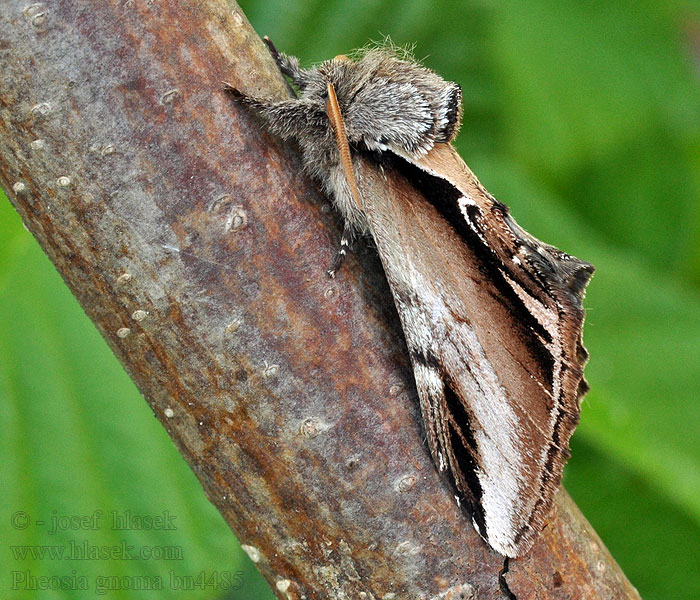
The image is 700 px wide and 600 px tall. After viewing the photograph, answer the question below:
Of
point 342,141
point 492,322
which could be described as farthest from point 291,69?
point 492,322

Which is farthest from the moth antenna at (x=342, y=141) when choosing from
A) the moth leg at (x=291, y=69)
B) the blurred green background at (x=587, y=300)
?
the blurred green background at (x=587, y=300)

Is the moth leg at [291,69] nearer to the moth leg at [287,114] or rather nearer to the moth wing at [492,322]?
the moth leg at [287,114]

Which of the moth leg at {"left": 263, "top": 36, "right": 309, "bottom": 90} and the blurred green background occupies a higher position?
the moth leg at {"left": 263, "top": 36, "right": 309, "bottom": 90}

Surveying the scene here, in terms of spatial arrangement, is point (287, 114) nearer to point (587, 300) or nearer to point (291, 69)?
point (291, 69)

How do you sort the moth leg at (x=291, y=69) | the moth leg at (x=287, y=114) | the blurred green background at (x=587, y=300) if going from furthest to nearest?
the blurred green background at (x=587, y=300) < the moth leg at (x=291, y=69) < the moth leg at (x=287, y=114)

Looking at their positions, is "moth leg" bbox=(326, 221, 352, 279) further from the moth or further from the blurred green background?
the blurred green background

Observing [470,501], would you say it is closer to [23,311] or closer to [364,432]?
[364,432]

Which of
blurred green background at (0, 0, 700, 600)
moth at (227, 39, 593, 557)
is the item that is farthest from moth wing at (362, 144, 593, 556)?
blurred green background at (0, 0, 700, 600)

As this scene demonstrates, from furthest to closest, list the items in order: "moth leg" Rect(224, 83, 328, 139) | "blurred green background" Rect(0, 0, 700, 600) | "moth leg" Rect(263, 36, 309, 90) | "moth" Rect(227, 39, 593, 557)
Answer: "blurred green background" Rect(0, 0, 700, 600)
"moth leg" Rect(263, 36, 309, 90)
"moth" Rect(227, 39, 593, 557)
"moth leg" Rect(224, 83, 328, 139)
